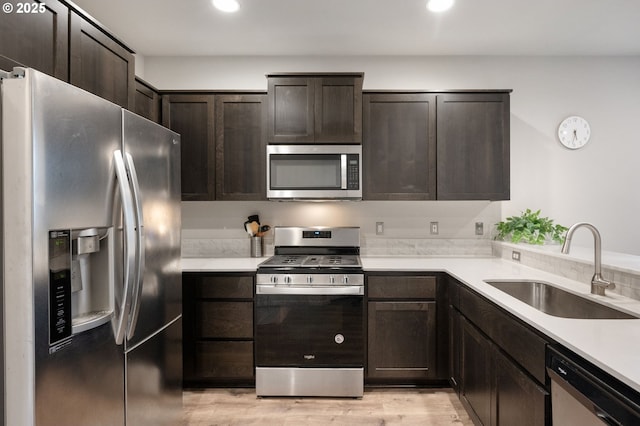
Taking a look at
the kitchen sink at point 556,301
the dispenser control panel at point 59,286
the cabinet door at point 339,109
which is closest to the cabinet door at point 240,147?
the cabinet door at point 339,109

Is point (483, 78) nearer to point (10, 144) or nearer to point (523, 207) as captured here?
point (523, 207)

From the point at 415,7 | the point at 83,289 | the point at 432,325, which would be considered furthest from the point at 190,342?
the point at 415,7

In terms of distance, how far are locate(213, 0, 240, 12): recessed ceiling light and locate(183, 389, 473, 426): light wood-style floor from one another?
274 centimetres

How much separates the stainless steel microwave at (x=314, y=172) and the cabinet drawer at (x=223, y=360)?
45.9 inches

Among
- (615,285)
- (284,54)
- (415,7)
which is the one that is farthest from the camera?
(284,54)

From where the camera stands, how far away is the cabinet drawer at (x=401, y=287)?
254 centimetres

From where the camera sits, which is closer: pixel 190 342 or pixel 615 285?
pixel 615 285

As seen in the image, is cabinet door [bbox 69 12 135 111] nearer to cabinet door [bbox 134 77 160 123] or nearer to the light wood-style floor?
cabinet door [bbox 134 77 160 123]

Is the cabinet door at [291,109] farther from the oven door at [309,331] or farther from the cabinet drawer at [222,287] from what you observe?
the oven door at [309,331]

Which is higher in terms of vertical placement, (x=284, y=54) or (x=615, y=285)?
(x=284, y=54)

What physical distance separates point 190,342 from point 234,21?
2.39m

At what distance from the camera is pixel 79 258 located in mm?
1312

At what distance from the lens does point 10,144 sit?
109 centimetres

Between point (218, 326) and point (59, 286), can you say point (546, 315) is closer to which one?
point (59, 286)
